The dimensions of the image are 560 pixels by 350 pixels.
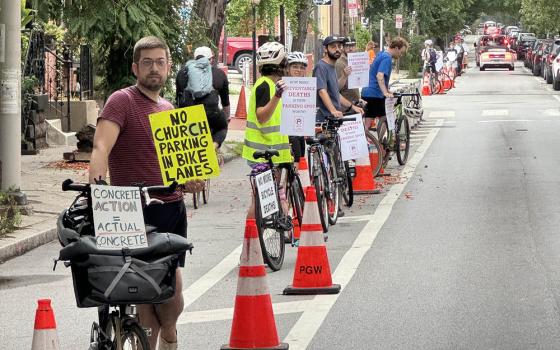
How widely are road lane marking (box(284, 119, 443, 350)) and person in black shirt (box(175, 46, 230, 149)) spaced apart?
2.14 meters

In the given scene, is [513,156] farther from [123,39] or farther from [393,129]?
[123,39]

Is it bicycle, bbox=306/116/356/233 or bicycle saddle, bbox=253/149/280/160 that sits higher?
bicycle saddle, bbox=253/149/280/160

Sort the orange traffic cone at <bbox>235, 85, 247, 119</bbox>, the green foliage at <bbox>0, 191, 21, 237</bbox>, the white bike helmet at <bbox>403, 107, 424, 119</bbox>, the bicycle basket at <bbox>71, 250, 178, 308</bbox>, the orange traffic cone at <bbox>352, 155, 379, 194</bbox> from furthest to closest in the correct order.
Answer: the orange traffic cone at <bbox>235, 85, 247, 119</bbox>, the white bike helmet at <bbox>403, 107, 424, 119</bbox>, the orange traffic cone at <bbox>352, 155, 379, 194</bbox>, the green foliage at <bbox>0, 191, 21, 237</bbox>, the bicycle basket at <bbox>71, 250, 178, 308</bbox>

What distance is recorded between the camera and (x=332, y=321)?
950 cm

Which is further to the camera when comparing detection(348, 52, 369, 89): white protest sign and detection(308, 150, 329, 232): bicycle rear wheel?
detection(348, 52, 369, 89): white protest sign

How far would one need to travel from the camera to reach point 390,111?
20.1 metres

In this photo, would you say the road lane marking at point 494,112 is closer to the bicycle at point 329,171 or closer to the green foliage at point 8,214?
the bicycle at point 329,171

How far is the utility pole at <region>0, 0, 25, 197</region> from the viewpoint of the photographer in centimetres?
1538

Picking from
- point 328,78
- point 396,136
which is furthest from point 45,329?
point 396,136

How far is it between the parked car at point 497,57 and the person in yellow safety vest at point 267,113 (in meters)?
63.4

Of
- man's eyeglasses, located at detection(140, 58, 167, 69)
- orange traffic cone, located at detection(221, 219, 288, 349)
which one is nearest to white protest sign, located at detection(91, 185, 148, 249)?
man's eyeglasses, located at detection(140, 58, 167, 69)

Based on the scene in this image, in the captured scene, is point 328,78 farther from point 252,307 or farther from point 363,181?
point 252,307

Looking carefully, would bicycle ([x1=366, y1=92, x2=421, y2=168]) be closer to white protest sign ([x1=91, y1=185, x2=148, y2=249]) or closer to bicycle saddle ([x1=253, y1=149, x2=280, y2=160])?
bicycle saddle ([x1=253, y1=149, x2=280, y2=160])

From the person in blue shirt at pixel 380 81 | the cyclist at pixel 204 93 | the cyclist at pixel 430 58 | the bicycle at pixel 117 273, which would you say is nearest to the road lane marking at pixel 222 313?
the bicycle at pixel 117 273
